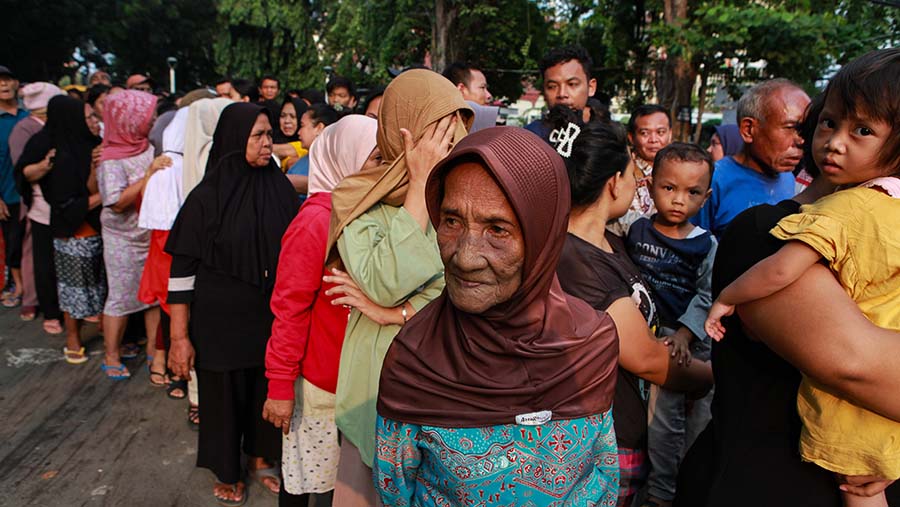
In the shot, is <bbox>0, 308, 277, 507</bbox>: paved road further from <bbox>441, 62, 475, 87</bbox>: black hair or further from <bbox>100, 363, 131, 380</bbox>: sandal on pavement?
<bbox>441, 62, 475, 87</bbox>: black hair

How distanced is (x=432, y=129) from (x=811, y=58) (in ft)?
26.9

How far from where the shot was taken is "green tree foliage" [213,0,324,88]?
73.9 feet

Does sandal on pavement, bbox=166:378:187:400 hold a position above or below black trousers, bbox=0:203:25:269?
below

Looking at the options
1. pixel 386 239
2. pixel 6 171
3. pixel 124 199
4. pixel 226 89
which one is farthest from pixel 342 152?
pixel 226 89

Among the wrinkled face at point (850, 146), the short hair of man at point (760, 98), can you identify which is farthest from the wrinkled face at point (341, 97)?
the wrinkled face at point (850, 146)

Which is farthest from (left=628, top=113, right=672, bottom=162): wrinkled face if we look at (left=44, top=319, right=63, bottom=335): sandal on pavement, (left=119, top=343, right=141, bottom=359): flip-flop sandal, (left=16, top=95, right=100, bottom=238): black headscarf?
(left=44, top=319, right=63, bottom=335): sandal on pavement

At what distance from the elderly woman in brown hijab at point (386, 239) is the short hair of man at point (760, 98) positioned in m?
1.79

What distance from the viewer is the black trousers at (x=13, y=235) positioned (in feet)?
20.5

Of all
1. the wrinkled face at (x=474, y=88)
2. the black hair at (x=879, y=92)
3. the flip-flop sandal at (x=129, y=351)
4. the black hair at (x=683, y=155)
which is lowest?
the flip-flop sandal at (x=129, y=351)

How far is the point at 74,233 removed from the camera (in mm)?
4906

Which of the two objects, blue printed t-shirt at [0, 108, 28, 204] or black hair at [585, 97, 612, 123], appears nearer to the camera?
black hair at [585, 97, 612, 123]

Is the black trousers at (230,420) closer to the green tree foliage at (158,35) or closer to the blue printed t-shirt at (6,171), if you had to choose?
the blue printed t-shirt at (6,171)

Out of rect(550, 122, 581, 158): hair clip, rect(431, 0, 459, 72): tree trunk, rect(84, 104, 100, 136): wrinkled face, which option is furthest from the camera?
rect(431, 0, 459, 72): tree trunk

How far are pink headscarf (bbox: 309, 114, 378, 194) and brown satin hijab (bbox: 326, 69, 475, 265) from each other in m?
0.34
